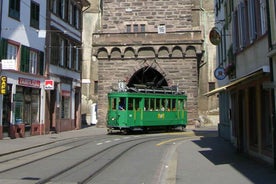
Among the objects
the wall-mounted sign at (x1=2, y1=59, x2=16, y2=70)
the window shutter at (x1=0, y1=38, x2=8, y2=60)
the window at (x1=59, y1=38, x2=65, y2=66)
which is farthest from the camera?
the window at (x1=59, y1=38, x2=65, y2=66)

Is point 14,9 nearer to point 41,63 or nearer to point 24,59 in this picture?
point 24,59

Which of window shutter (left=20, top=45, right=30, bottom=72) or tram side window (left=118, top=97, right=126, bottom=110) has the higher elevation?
window shutter (left=20, top=45, right=30, bottom=72)

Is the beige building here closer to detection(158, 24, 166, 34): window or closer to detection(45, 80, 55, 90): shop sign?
detection(158, 24, 166, 34): window

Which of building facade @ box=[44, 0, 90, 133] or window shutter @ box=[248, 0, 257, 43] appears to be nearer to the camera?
window shutter @ box=[248, 0, 257, 43]

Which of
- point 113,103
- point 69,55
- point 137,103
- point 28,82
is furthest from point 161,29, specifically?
point 28,82

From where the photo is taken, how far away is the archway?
38897 mm

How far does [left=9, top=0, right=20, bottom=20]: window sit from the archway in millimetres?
16962

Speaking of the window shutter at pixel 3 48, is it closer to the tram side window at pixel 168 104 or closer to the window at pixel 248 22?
the window at pixel 248 22

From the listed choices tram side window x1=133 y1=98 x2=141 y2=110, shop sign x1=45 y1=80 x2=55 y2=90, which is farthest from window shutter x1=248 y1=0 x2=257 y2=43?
shop sign x1=45 y1=80 x2=55 y2=90

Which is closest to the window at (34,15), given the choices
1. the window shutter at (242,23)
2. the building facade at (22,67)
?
the building facade at (22,67)

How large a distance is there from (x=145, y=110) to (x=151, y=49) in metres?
10.7

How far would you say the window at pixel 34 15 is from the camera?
25.2 metres

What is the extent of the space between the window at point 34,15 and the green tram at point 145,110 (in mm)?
6724

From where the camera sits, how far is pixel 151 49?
38.0m
